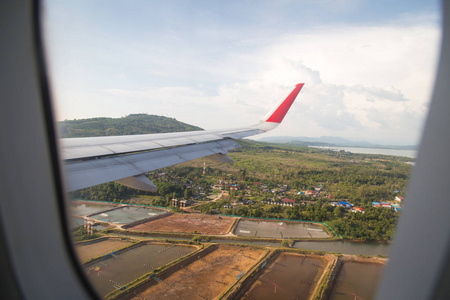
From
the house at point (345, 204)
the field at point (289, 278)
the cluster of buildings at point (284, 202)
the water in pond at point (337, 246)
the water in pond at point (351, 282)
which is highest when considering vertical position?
the water in pond at point (351, 282)

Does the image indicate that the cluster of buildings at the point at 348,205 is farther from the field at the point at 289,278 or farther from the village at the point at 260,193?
the field at the point at 289,278

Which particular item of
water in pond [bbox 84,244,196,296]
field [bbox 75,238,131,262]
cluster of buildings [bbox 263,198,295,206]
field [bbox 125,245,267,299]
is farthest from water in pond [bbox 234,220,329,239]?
field [bbox 75,238,131,262]

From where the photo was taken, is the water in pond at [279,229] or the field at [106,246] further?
the water in pond at [279,229]

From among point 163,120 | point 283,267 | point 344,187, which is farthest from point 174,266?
point 344,187

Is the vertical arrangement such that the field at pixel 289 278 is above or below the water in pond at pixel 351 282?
below

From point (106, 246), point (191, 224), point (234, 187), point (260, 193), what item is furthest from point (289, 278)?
point (234, 187)

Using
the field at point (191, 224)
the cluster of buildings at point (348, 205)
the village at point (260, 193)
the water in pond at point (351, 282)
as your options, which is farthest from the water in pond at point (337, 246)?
the field at point (191, 224)

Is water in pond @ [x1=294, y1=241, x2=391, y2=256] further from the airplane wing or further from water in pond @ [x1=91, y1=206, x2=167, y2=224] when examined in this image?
the airplane wing
